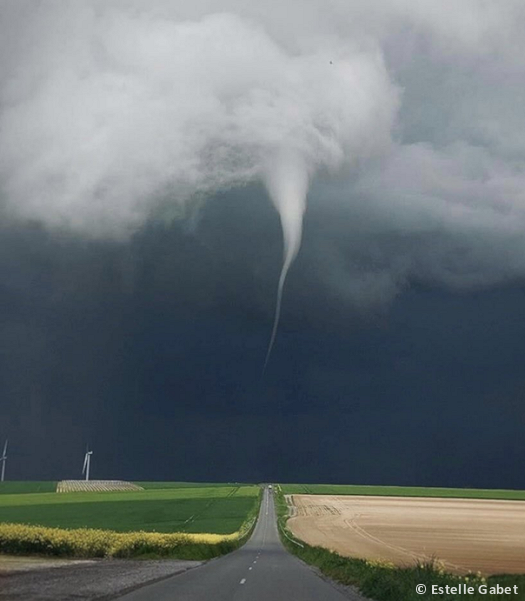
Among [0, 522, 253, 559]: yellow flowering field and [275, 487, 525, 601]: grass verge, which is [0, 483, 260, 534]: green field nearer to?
[0, 522, 253, 559]: yellow flowering field

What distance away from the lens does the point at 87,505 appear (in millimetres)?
135500

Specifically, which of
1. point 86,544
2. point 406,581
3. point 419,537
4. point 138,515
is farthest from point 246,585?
point 138,515

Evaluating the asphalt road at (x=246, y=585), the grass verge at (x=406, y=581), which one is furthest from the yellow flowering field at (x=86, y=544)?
the grass verge at (x=406, y=581)

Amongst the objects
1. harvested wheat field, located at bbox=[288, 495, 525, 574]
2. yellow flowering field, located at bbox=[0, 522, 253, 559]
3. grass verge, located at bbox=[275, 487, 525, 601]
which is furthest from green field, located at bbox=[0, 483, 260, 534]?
grass verge, located at bbox=[275, 487, 525, 601]

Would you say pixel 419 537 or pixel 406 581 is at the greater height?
pixel 406 581

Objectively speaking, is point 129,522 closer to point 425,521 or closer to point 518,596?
point 425,521

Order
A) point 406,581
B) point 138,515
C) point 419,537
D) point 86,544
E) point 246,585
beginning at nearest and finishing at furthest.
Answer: point 406,581 → point 246,585 → point 86,544 → point 419,537 → point 138,515

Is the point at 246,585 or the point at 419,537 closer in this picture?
the point at 246,585

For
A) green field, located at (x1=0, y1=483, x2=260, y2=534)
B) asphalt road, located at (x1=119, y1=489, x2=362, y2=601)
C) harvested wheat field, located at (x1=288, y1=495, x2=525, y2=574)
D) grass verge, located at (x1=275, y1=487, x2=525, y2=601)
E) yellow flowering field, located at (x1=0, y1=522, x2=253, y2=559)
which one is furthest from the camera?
green field, located at (x1=0, y1=483, x2=260, y2=534)

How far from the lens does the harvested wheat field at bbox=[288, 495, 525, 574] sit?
57344 mm

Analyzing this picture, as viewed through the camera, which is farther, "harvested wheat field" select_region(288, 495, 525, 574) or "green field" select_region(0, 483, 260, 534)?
"green field" select_region(0, 483, 260, 534)

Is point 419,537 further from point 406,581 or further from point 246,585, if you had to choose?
point 406,581

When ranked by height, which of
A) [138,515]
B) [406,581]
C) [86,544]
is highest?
[406,581]

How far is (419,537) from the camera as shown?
A: 8694cm
